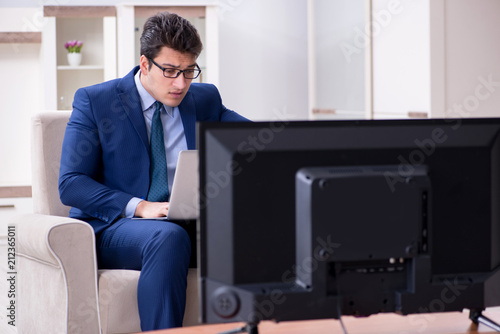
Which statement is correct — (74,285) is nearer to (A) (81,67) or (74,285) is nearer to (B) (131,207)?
(B) (131,207)

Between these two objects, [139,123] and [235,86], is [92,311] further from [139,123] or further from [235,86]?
[235,86]

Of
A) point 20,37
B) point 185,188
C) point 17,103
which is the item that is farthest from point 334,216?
point 17,103

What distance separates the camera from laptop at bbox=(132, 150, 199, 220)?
1.89 metres

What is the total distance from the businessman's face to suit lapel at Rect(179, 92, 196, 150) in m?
0.07

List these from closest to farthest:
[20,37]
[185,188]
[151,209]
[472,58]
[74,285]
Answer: [185,188] → [74,285] → [151,209] → [472,58] → [20,37]

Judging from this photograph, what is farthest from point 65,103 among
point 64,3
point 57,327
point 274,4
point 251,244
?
point 251,244

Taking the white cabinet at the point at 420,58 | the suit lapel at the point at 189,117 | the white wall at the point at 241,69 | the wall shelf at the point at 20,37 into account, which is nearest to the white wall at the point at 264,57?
the white wall at the point at 241,69

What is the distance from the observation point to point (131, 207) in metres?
2.21

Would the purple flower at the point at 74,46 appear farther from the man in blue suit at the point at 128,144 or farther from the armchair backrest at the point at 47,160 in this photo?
the man in blue suit at the point at 128,144

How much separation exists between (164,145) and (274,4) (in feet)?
10.4

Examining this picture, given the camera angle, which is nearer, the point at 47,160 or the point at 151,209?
the point at 151,209

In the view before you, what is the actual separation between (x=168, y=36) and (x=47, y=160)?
0.63 meters

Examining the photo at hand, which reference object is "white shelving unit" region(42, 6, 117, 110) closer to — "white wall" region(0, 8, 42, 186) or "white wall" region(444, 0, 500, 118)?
"white wall" region(0, 8, 42, 186)

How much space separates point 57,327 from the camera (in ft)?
6.88
